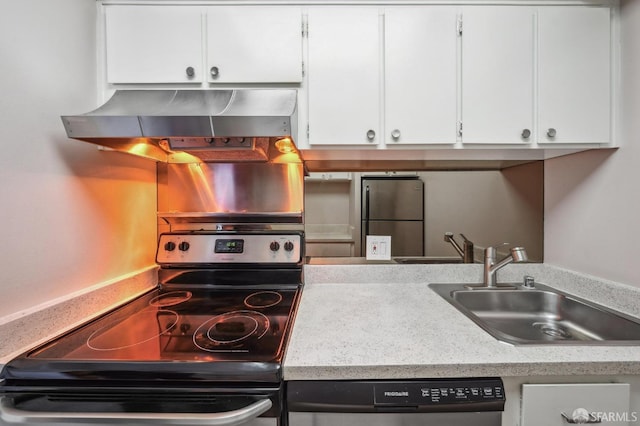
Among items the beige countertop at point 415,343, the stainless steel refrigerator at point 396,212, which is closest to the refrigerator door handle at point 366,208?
the stainless steel refrigerator at point 396,212

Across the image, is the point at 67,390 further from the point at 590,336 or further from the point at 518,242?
the point at 518,242

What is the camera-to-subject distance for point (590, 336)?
119 centimetres

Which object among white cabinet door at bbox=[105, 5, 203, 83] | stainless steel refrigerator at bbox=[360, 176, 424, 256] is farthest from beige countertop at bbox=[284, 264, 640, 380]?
white cabinet door at bbox=[105, 5, 203, 83]

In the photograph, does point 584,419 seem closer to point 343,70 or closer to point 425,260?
point 425,260

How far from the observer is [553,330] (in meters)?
1.29

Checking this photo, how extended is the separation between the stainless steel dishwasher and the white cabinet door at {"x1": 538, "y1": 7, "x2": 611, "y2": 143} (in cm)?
107

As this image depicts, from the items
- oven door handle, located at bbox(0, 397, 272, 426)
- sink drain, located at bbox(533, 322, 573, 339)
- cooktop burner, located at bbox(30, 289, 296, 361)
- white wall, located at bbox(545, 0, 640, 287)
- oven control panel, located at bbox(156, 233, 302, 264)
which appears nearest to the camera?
oven door handle, located at bbox(0, 397, 272, 426)

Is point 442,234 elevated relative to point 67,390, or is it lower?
elevated

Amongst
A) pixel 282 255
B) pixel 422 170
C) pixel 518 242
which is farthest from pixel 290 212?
pixel 518 242

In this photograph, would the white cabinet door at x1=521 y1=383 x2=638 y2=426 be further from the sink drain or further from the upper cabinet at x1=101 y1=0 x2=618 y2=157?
the upper cabinet at x1=101 y1=0 x2=618 y2=157

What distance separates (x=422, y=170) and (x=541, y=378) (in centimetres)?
105

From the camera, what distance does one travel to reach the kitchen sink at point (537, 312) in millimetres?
1172

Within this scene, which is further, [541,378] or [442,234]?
[442,234]

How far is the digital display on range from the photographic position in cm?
→ 143
